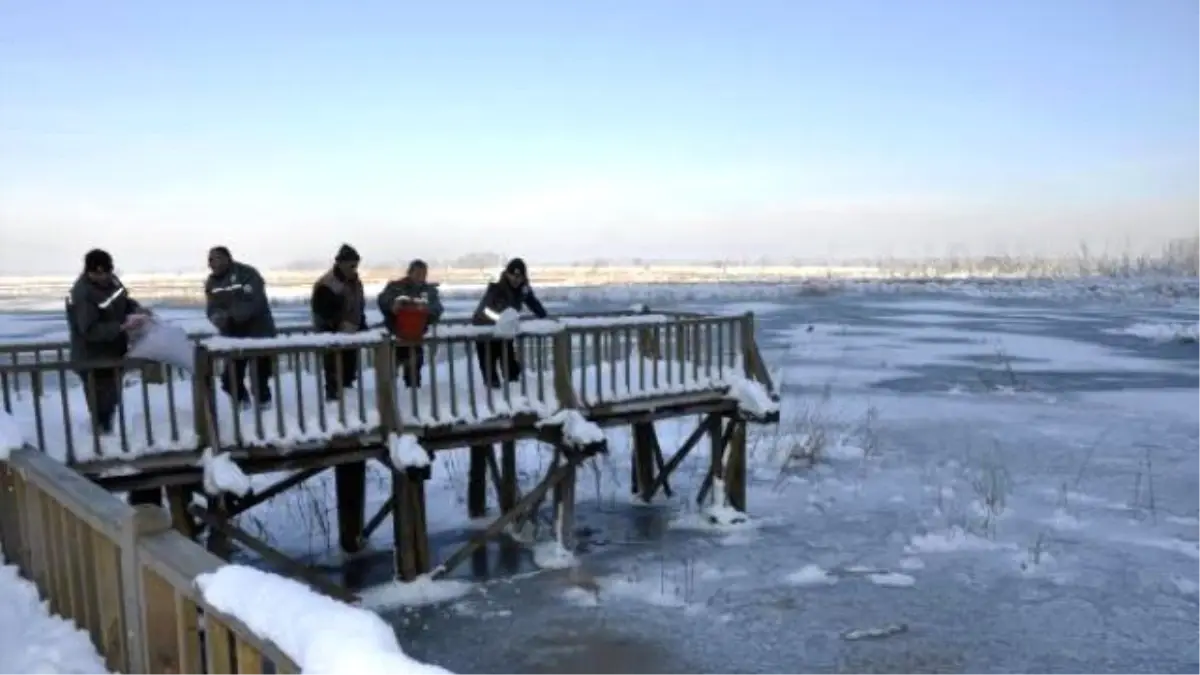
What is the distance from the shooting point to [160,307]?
200 ft

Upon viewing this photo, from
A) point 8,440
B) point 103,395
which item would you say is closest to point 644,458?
point 103,395

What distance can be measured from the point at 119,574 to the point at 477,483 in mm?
9648

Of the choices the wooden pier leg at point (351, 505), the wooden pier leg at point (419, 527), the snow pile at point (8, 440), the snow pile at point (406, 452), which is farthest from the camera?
the wooden pier leg at point (351, 505)

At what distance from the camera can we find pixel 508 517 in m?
11.1

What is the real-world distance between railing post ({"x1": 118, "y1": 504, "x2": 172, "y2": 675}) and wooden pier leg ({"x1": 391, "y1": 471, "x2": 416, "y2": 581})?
5990mm

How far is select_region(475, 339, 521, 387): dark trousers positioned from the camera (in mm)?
10086

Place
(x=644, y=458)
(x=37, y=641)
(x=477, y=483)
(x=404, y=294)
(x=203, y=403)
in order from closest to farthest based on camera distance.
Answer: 1. (x=37, y=641)
2. (x=203, y=403)
3. (x=404, y=294)
4. (x=477, y=483)
5. (x=644, y=458)

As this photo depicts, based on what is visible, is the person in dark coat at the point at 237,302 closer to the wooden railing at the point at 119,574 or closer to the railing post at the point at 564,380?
the railing post at the point at 564,380

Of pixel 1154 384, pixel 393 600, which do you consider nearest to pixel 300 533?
pixel 393 600

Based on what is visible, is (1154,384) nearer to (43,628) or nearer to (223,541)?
(223,541)

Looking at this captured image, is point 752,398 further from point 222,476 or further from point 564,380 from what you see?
point 222,476

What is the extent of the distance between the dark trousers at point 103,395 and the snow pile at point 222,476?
31.7 inches

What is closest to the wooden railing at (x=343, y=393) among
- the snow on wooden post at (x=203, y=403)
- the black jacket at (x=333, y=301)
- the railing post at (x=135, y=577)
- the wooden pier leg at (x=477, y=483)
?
the snow on wooden post at (x=203, y=403)

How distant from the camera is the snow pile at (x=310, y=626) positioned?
221 cm
